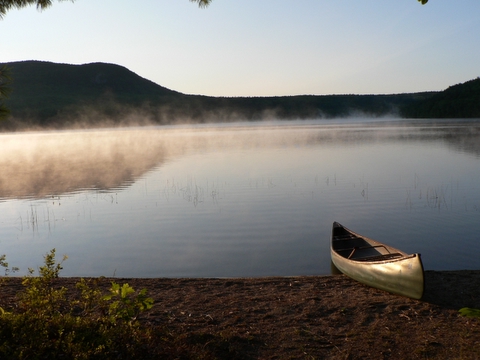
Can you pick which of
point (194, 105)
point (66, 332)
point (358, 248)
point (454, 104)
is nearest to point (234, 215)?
point (358, 248)

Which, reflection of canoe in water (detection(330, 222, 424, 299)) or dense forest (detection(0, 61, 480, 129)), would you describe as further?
dense forest (detection(0, 61, 480, 129))

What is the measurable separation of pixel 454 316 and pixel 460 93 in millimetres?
157737

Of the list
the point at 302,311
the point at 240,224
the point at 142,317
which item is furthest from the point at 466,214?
the point at 142,317

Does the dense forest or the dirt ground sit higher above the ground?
the dense forest

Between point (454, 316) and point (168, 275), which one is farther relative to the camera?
point (168, 275)

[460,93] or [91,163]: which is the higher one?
[460,93]

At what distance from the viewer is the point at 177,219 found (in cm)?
1747

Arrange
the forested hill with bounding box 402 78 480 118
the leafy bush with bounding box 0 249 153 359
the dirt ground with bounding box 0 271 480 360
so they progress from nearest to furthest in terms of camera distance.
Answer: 1. the leafy bush with bounding box 0 249 153 359
2. the dirt ground with bounding box 0 271 480 360
3. the forested hill with bounding box 402 78 480 118

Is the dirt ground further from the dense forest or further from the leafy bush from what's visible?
the dense forest

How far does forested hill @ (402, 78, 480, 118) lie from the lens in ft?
441

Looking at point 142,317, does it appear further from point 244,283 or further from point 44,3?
point 44,3

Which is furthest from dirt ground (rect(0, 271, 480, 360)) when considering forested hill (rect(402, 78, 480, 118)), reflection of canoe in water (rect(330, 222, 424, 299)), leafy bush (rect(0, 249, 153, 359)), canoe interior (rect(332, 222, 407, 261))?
forested hill (rect(402, 78, 480, 118))

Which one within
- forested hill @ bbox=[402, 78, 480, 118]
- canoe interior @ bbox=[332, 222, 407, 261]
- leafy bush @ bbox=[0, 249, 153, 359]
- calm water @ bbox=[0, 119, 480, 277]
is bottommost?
calm water @ bbox=[0, 119, 480, 277]

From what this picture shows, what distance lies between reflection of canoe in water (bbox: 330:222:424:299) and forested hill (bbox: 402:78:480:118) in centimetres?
13278
